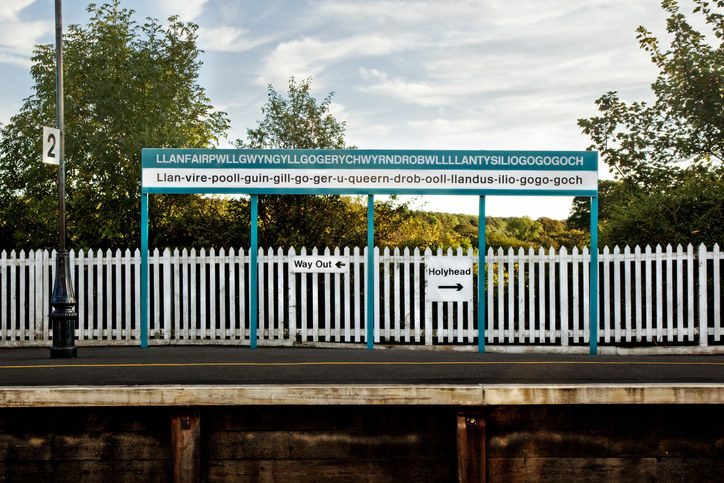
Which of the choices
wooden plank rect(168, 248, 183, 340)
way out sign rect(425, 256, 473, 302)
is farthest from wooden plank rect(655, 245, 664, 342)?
wooden plank rect(168, 248, 183, 340)

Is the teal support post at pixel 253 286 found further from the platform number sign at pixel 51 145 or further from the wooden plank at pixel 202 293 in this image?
the platform number sign at pixel 51 145

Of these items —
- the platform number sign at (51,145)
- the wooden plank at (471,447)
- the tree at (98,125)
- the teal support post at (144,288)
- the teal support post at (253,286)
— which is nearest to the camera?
the wooden plank at (471,447)

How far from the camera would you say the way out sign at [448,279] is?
9648mm

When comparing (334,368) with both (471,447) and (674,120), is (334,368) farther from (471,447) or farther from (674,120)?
(674,120)

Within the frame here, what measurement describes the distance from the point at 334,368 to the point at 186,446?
2.28 meters

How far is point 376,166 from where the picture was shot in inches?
379

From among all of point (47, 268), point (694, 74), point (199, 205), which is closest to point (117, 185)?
point (199, 205)

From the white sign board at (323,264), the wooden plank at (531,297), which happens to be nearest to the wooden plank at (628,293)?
the wooden plank at (531,297)

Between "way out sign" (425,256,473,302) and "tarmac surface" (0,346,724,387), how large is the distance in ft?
3.03

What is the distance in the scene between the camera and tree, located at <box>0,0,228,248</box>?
1374 centimetres

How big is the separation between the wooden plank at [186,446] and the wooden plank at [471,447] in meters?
2.57

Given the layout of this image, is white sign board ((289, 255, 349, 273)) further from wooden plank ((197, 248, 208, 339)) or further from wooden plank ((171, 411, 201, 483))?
wooden plank ((171, 411, 201, 483))

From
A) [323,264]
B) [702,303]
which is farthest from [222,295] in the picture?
[702,303]

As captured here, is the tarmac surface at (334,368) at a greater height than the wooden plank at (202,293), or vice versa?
the wooden plank at (202,293)
